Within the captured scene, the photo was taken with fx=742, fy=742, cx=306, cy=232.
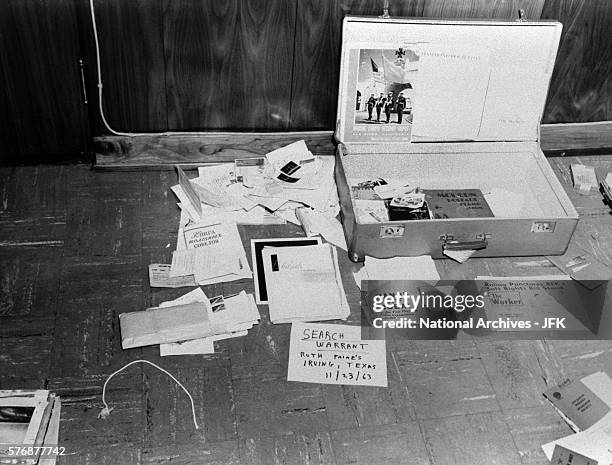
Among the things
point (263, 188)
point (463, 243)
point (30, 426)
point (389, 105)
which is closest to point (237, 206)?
point (263, 188)

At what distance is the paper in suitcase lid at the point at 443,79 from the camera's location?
A: 2.40 metres

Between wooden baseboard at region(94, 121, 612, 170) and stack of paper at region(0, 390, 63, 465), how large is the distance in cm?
101

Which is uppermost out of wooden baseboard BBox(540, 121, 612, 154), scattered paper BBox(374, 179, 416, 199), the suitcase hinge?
the suitcase hinge

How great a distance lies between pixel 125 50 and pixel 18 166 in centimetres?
60

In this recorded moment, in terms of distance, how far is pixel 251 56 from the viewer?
2.49 m

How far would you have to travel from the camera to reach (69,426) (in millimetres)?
1861

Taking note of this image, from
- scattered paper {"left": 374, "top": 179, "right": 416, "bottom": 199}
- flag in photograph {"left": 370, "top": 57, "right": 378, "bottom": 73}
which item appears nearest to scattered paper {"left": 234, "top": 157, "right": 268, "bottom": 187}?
scattered paper {"left": 374, "top": 179, "right": 416, "bottom": 199}

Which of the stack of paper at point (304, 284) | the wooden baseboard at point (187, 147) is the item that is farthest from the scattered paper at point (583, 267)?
the wooden baseboard at point (187, 147)

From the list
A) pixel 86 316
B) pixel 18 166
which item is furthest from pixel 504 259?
pixel 18 166

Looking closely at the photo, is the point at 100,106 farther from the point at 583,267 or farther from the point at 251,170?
the point at 583,267

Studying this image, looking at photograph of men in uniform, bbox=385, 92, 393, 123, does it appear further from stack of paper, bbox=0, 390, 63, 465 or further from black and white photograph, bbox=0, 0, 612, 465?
stack of paper, bbox=0, 390, 63, 465

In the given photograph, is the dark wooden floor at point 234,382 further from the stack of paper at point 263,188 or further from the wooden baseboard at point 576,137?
the wooden baseboard at point 576,137

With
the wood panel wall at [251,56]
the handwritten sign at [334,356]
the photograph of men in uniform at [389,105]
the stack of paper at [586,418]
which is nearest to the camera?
the stack of paper at [586,418]

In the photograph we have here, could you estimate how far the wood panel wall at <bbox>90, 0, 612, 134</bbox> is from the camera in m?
2.38
